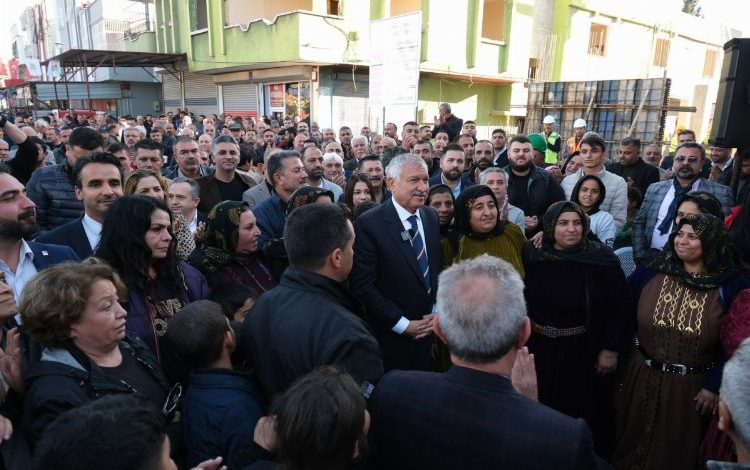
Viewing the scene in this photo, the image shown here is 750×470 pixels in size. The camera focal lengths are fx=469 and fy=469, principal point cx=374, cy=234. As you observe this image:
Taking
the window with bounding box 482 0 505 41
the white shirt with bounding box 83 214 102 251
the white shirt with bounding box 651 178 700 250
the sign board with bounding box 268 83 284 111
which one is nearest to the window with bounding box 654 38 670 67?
the window with bounding box 482 0 505 41

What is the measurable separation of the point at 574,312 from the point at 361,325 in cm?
189

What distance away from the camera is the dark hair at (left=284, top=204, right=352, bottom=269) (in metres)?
1.92

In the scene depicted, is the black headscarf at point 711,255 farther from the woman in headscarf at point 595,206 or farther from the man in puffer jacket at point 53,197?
the man in puffer jacket at point 53,197

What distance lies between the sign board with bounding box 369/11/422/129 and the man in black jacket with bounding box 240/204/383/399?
292 inches

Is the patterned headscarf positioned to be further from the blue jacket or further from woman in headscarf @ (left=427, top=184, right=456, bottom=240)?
woman in headscarf @ (left=427, top=184, right=456, bottom=240)

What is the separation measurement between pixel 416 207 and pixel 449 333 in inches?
69.8

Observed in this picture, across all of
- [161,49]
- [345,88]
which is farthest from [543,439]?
[161,49]

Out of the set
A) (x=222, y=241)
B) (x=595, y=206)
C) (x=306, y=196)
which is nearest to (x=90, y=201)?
(x=222, y=241)

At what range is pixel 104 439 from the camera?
1.10m

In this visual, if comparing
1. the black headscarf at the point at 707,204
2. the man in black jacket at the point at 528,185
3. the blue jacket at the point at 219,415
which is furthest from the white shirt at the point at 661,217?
the blue jacket at the point at 219,415

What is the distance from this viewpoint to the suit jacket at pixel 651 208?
4336 millimetres

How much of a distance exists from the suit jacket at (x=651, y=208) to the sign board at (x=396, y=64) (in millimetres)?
5250

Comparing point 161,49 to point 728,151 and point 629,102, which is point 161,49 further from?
point 728,151

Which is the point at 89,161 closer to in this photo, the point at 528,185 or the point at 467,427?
the point at 467,427
